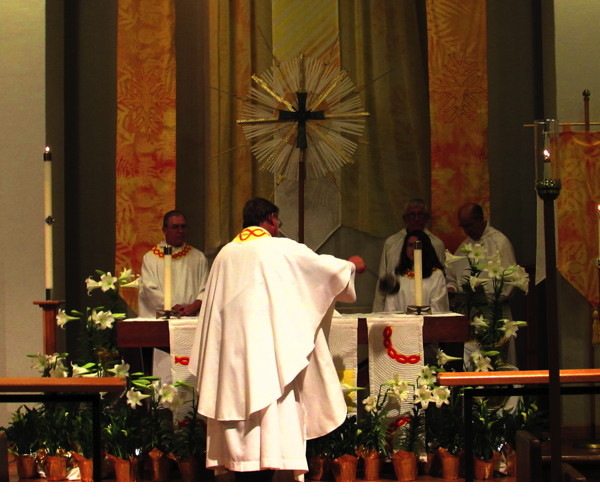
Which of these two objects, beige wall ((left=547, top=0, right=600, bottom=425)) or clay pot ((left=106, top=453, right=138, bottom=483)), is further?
beige wall ((left=547, top=0, right=600, bottom=425))

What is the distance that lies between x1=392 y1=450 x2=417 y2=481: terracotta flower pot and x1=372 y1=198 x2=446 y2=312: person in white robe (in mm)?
2012

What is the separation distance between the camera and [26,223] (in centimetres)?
694

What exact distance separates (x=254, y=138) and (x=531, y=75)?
8.27ft

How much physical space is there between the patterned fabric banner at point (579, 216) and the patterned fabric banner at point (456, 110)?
1111mm

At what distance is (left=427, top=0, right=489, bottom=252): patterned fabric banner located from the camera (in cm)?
770

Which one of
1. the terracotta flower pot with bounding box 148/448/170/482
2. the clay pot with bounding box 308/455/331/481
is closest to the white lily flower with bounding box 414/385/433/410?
the clay pot with bounding box 308/455/331/481

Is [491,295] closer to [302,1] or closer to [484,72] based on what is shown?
[484,72]

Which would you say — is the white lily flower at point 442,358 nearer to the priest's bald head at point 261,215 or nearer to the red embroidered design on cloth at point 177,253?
the priest's bald head at point 261,215

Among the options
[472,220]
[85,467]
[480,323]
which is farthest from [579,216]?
[85,467]

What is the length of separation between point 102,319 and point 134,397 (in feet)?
1.93

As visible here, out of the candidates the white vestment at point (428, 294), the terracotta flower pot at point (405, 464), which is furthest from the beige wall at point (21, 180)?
the terracotta flower pot at point (405, 464)

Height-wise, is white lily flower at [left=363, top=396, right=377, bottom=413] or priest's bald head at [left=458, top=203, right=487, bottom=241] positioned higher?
priest's bald head at [left=458, top=203, right=487, bottom=241]

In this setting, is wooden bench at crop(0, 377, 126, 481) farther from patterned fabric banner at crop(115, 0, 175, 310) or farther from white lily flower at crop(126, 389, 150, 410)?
patterned fabric banner at crop(115, 0, 175, 310)
